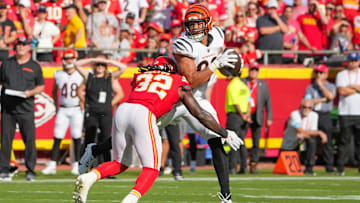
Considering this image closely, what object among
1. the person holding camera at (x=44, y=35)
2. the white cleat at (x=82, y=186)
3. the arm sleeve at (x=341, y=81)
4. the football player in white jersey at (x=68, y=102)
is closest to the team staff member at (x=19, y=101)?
the football player in white jersey at (x=68, y=102)

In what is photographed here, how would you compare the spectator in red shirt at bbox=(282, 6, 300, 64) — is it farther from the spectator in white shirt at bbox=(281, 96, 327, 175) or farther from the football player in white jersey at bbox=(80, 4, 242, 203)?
the football player in white jersey at bbox=(80, 4, 242, 203)

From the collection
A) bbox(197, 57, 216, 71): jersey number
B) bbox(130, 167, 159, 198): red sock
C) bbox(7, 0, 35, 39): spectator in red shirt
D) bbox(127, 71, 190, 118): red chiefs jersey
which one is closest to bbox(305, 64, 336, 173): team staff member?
bbox(7, 0, 35, 39): spectator in red shirt

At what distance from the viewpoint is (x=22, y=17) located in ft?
49.2

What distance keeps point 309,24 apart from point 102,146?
412 inches

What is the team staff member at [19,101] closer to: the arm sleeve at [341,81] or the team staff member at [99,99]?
the team staff member at [99,99]

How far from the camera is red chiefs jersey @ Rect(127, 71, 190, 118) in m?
6.47

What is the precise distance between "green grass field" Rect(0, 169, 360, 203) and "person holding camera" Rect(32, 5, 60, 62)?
9.07ft

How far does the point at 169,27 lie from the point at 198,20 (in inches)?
353

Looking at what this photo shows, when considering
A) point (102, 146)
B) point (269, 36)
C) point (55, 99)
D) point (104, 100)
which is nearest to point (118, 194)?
point (102, 146)

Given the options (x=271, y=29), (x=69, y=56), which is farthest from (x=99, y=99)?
(x=271, y=29)

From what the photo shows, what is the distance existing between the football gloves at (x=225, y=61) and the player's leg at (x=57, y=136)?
5.84m

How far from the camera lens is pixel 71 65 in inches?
521

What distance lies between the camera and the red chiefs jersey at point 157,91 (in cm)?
647

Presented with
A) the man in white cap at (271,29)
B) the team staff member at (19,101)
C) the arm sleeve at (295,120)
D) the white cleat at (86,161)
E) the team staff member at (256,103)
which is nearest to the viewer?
the white cleat at (86,161)
